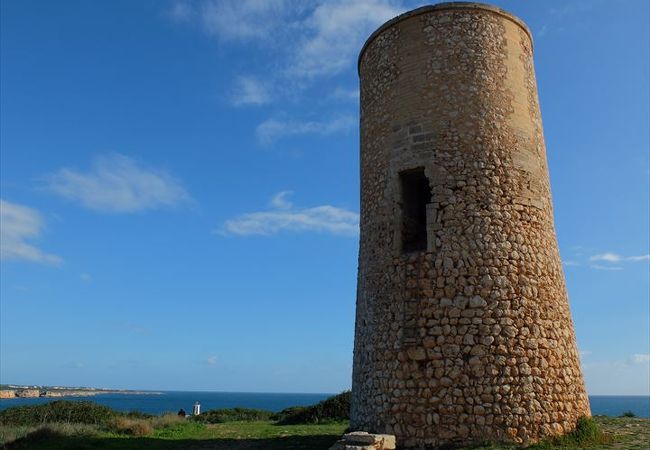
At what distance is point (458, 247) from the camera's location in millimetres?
8812

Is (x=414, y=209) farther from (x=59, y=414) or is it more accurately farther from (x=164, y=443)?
(x=59, y=414)

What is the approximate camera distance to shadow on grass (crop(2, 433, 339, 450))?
10547mm

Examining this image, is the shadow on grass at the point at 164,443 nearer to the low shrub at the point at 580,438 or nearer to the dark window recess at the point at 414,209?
the low shrub at the point at 580,438

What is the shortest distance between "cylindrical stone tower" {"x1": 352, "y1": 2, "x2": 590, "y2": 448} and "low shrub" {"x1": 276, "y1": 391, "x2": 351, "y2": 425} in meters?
9.64

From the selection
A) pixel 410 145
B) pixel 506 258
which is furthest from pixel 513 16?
pixel 506 258

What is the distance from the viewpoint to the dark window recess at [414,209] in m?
9.66

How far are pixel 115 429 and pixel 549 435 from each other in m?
11.8

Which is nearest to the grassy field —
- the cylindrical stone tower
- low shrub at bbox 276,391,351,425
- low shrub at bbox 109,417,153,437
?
low shrub at bbox 109,417,153,437

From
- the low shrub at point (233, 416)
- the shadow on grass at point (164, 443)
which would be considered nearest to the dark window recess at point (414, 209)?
the shadow on grass at point (164, 443)

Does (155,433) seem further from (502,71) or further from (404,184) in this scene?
(502,71)

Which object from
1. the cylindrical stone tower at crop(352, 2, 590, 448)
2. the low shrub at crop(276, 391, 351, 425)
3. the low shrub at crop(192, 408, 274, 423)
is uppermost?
the cylindrical stone tower at crop(352, 2, 590, 448)

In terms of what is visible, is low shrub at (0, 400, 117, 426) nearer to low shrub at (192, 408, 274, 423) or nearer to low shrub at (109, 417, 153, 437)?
low shrub at (192, 408, 274, 423)

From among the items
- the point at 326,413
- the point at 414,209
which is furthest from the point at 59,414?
the point at 414,209

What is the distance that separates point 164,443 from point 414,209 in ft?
25.5
